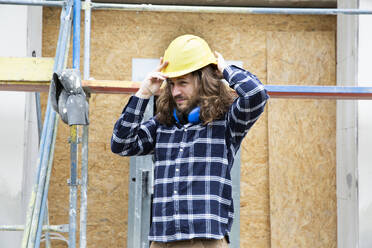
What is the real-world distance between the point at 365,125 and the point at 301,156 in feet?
2.80

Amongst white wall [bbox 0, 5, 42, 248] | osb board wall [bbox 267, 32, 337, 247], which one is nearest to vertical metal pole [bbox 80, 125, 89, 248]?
white wall [bbox 0, 5, 42, 248]

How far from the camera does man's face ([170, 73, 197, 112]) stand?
9.91 feet

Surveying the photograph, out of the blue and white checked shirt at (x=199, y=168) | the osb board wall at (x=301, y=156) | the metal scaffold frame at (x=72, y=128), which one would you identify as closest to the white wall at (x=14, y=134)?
the metal scaffold frame at (x=72, y=128)

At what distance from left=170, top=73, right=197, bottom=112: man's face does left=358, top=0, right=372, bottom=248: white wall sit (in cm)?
319

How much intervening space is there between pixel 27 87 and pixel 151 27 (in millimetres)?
2441

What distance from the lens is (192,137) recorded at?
9.66 feet

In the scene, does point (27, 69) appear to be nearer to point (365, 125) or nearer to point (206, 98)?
point (206, 98)

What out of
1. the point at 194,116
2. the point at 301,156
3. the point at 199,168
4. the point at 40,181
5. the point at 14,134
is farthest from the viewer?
the point at 301,156

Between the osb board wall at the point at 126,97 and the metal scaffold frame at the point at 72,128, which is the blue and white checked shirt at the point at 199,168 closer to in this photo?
the metal scaffold frame at the point at 72,128

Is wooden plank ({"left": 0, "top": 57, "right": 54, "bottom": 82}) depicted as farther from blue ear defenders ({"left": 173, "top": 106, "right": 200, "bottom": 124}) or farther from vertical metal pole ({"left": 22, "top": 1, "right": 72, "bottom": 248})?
blue ear defenders ({"left": 173, "top": 106, "right": 200, "bottom": 124})

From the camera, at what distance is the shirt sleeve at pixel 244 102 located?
2865 mm

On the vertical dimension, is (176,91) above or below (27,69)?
below

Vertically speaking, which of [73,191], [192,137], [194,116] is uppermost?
[194,116]

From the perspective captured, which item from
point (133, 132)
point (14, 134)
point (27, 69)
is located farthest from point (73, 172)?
point (14, 134)
